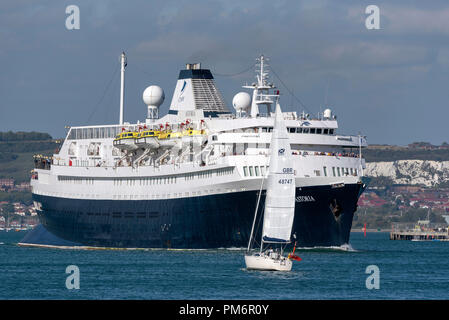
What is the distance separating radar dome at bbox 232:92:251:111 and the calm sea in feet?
46.6

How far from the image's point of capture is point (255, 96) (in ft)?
286

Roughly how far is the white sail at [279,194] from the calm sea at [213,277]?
289cm

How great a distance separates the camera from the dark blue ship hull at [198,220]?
80.4 metres

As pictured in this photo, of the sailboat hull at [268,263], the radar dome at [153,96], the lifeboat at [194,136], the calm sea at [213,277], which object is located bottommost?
the calm sea at [213,277]

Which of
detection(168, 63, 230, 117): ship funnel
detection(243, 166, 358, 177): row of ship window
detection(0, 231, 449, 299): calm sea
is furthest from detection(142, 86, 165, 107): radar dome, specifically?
detection(243, 166, 358, 177): row of ship window

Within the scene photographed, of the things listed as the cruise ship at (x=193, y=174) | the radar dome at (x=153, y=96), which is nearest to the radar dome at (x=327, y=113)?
the cruise ship at (x=193, y=174)

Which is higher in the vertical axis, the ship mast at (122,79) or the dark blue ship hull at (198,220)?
the ship mast at (122,79)

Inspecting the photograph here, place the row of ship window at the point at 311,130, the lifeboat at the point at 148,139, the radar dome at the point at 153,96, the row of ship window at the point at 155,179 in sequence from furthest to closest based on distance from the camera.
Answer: the radar dome at the point at 153,96 → the lifeboat at the point at 148,139 → the row of ship window at the point at 311,130 → the row of ship window at the point at 155,179

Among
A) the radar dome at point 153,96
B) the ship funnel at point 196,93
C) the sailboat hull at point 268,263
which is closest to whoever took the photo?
the sailboat hull at point 268,263

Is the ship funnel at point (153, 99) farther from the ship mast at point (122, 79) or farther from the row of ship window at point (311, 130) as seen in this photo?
the row of ship window at point (311, 130)

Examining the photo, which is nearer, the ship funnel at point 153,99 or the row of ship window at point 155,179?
the row of ship window at point 155,179

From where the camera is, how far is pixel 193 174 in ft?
283

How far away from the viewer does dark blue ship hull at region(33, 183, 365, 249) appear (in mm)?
80375

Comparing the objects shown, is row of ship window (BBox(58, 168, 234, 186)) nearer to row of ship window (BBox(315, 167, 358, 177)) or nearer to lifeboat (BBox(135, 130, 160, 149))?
lifeboat (BBox(135, 130, 160, 149))
